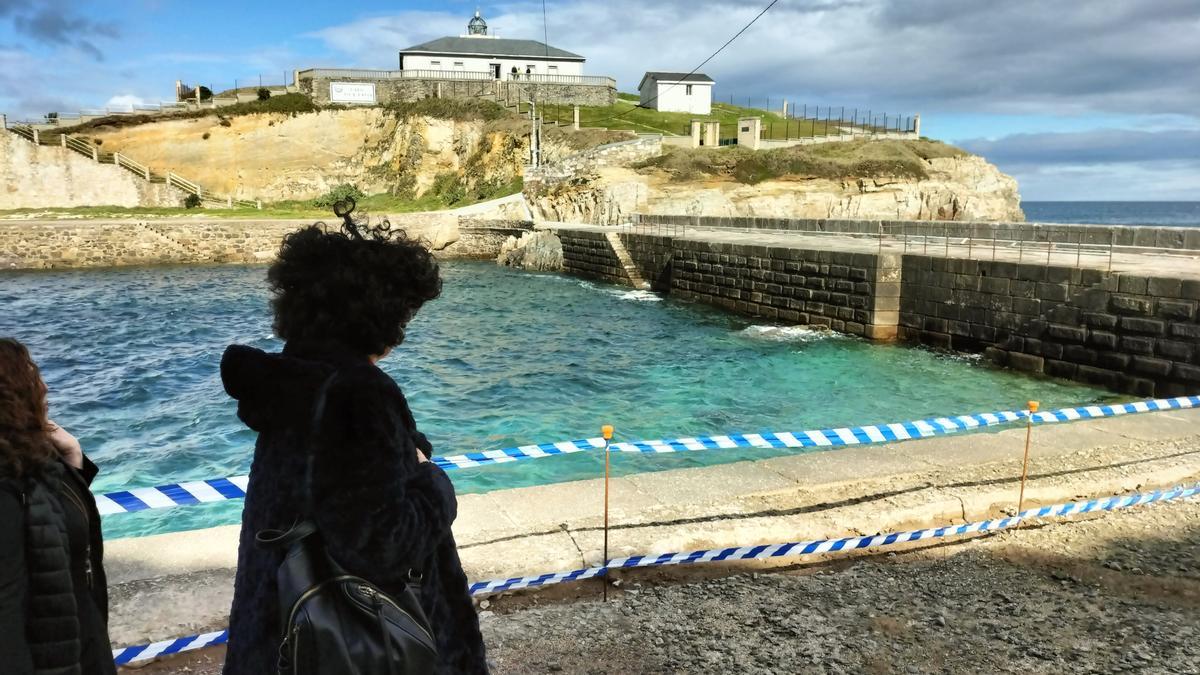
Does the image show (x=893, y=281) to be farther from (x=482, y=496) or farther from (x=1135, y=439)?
(x=482, y=496)

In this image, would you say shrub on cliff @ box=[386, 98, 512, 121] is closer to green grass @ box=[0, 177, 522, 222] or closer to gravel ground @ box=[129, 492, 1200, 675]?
green grass @ box=[0, 177, 522, 222]

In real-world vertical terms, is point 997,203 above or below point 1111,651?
above

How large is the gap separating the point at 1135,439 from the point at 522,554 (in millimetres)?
5846

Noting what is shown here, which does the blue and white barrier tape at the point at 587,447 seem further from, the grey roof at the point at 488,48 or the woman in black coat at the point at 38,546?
the grey roof at the point at 488,48

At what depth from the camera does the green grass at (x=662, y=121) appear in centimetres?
5150

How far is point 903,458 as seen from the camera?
260 inches

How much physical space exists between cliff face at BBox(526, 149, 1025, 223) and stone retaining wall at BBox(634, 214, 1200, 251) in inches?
142

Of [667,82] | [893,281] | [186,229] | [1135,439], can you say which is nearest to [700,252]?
[893,281]

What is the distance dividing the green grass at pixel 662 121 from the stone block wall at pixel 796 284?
26.0 m

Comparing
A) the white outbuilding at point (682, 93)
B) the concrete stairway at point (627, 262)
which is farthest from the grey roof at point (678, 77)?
the concrete stairway at point (627, 262)

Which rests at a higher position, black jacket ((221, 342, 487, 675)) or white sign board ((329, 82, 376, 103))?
white sign board ((329, 82, 376, 103))

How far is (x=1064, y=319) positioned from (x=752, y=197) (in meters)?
26.7

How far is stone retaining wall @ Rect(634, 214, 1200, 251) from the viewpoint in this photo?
16.0 meters

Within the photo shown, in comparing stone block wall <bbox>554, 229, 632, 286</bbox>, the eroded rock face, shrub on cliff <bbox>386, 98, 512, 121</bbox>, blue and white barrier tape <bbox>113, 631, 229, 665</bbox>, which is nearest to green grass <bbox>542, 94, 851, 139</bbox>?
shrub on cliff <bbox>386, 98, 512, 121</bbox>
